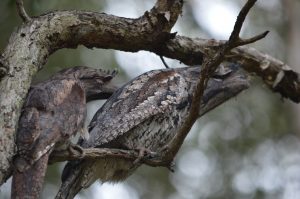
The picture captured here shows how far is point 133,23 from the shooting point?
429 centimetres

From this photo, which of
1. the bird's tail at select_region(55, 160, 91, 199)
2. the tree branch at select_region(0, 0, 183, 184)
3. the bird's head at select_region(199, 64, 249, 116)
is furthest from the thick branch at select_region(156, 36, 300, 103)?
the bird's tail at select_region(55, 160, 91, 199)

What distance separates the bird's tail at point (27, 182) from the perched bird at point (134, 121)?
0.83 metres

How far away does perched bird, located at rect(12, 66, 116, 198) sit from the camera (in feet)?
10.8

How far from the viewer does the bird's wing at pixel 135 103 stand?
434 cm

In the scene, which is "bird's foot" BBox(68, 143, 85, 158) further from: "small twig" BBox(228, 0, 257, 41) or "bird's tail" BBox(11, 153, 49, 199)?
"small twig" BBox(228, 0, 257, 41)

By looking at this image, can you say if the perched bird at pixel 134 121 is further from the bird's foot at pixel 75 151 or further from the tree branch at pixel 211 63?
the tree branch at pixel 211 63

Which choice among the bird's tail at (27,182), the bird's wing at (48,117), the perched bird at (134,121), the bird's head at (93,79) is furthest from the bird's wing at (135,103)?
the bird's tail at (27,182)

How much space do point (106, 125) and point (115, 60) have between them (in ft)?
18.3

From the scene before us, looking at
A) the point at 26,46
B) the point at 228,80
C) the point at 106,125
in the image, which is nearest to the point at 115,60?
the point at 228,80

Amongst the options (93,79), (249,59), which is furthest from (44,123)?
(249,59)

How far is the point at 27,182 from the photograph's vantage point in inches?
129

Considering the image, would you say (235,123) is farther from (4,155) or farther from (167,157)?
(4,155)

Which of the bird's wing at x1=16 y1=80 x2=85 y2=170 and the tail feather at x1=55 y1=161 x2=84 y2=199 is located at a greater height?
the bird's wing at x1=16 y1=80 x2=85 y2=170

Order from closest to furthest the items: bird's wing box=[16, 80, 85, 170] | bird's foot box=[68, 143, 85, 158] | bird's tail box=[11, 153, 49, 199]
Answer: bird's tail box=[11, 153, 49, 199], bird's wing box=[16, 80, 85, 170], bird's foot box=[68, 143, 85, 158]
